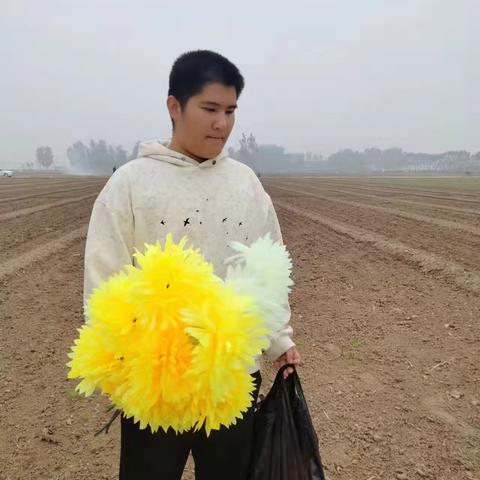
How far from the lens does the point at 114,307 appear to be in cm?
116

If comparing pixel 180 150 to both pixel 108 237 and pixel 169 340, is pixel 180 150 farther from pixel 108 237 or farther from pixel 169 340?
pixel 169 340

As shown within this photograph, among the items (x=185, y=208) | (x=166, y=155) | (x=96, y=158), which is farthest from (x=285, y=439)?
(x=96, y=158)

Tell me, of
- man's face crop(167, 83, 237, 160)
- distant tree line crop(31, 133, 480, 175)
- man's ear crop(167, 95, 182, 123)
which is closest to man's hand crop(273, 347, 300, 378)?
man's face crop(167, 83, 237, 160)

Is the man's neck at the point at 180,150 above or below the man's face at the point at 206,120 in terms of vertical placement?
below

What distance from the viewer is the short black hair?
5.03 ft

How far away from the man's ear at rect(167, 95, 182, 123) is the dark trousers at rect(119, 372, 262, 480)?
1.12 m

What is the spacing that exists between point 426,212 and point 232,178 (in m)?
14.7

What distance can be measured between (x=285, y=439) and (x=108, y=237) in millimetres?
1025

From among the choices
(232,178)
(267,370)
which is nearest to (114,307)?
(232,178)

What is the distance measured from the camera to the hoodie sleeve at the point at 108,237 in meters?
1.48

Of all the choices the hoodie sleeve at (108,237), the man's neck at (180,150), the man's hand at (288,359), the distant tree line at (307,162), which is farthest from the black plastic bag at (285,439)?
the distant tree line at (307,162)

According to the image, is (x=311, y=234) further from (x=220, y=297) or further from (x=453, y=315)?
(x=220, y=297)

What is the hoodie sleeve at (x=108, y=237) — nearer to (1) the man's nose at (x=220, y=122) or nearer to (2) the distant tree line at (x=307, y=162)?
(1) the man's nose at (x=220, y=122)

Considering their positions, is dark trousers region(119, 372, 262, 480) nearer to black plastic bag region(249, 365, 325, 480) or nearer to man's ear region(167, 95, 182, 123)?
black plastic bag region(249, 365, 325, 480)
